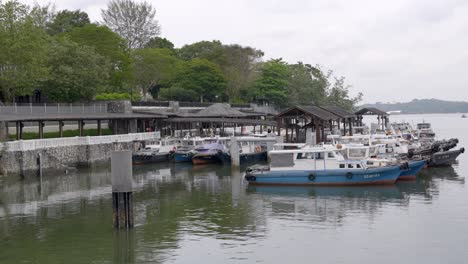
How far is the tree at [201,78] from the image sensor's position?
347 feet

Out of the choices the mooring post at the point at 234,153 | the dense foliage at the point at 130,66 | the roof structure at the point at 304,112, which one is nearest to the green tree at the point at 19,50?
the dense foliage at the point at 130,66

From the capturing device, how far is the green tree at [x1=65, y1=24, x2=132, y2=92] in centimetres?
8662

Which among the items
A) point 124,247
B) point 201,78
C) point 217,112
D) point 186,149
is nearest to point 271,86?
point 201,78

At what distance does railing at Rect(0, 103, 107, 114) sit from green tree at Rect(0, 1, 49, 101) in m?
2.48

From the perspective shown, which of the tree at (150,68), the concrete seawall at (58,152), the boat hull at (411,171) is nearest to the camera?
the boat hull at (411,171)

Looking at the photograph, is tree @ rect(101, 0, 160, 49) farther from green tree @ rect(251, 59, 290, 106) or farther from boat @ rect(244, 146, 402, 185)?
boat @ rect(244, 146, 402, 185)

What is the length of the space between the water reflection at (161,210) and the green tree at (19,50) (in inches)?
564

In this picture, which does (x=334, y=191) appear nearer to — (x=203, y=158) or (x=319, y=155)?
(x=319, y=155)

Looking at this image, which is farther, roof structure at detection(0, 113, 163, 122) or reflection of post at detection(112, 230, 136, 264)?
roof structure at detection(0, 113, 163, 122)

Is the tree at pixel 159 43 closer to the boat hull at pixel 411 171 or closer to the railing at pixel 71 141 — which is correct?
the railing at pixel 71 141

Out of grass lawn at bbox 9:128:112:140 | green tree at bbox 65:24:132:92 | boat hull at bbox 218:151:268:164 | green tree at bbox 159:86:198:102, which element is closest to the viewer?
grass lawn at bbox 9:128:112:140

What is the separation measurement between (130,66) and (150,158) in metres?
34.7

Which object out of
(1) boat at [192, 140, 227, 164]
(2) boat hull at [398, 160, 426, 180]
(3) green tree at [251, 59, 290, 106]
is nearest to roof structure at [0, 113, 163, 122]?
(1) boat at [192, 140, 227, 164]

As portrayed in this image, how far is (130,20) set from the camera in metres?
113
